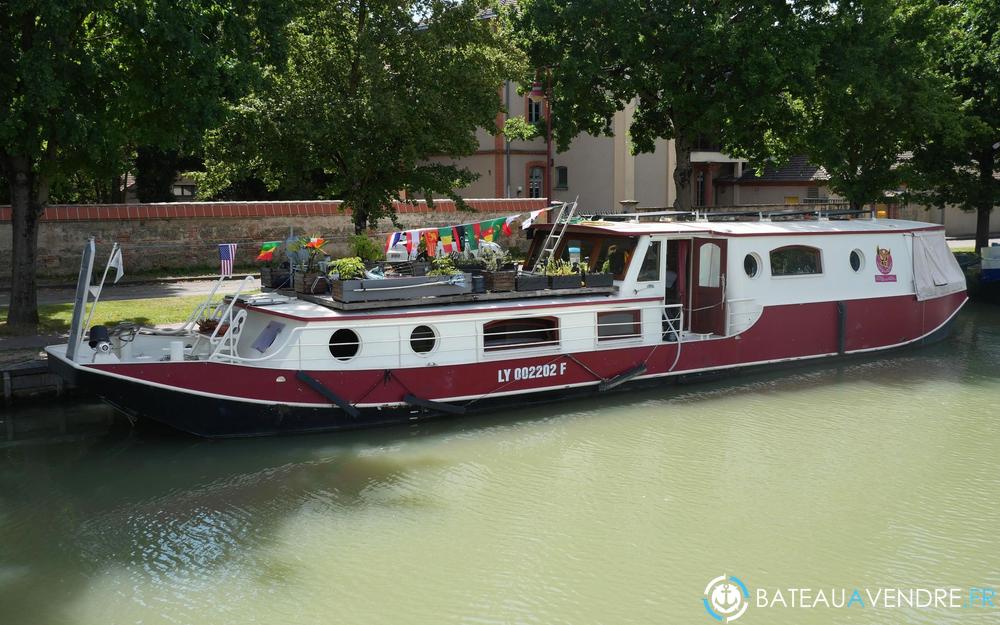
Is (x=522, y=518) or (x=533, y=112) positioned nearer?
(x=522, y=518)

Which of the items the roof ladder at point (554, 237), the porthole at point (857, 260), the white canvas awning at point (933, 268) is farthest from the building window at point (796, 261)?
the roof ladder at point (554, 237)

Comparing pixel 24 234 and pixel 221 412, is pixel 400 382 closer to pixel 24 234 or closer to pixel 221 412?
pixel 221 412

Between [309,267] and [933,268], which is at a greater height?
[309,267]

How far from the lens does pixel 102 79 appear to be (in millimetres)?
16094

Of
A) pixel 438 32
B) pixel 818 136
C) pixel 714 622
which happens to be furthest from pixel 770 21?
pixel 714 622

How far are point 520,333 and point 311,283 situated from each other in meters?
3.28

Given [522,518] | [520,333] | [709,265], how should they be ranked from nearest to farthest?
1. [522,518]
2. [520,333]
3. [709,265]

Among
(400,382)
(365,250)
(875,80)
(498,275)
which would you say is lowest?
(400,382)

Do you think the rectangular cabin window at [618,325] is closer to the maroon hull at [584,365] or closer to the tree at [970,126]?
the maroon hull at [584,365]

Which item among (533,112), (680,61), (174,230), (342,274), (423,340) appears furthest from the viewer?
(533,112)

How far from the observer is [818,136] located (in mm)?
23766

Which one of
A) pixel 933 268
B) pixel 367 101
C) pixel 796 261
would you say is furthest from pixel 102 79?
pixel 933 268

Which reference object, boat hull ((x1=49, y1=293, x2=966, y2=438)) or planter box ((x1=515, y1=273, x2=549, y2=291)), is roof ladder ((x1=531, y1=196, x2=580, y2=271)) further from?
boat hull ((x1=49, y1=293, x2=966, y2=438))

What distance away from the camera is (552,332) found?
49.0 ft
